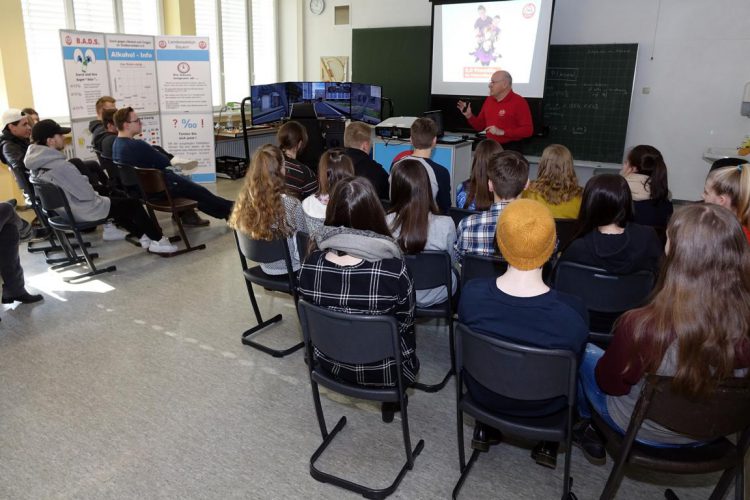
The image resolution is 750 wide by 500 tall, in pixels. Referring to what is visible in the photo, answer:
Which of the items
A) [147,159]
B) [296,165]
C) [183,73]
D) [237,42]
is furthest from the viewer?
[237,42]

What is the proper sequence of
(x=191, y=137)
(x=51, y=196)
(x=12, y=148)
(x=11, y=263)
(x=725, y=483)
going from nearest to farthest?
(x=725, y=483) → (x=11, y=263) → (x=51, y=196) → (x=12, y=148) → (x=191, y=137)

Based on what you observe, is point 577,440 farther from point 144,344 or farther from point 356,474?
point 144,344

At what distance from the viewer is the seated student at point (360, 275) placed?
1.97 meters

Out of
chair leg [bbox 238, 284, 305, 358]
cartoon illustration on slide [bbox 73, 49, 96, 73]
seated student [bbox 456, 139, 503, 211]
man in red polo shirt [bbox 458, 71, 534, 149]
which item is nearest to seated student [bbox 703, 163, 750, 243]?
seated student [bbox 456, 139, 503, 211]

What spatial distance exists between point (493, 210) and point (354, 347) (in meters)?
1.16

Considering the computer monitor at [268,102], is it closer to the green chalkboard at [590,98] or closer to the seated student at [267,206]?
the green chalkboard at [590,98]

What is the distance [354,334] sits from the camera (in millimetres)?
1900

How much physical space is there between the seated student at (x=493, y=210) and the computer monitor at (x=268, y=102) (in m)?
5.57

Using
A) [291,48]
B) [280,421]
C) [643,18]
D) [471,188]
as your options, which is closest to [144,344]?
[280,421]

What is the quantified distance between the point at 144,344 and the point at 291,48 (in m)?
7.16

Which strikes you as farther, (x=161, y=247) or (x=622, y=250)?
(x=161, y=247)

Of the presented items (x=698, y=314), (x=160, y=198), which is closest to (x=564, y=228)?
(x=698, y=314)

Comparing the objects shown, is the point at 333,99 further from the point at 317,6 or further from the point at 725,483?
the point at 725,483

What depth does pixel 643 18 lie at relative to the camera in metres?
6.21
